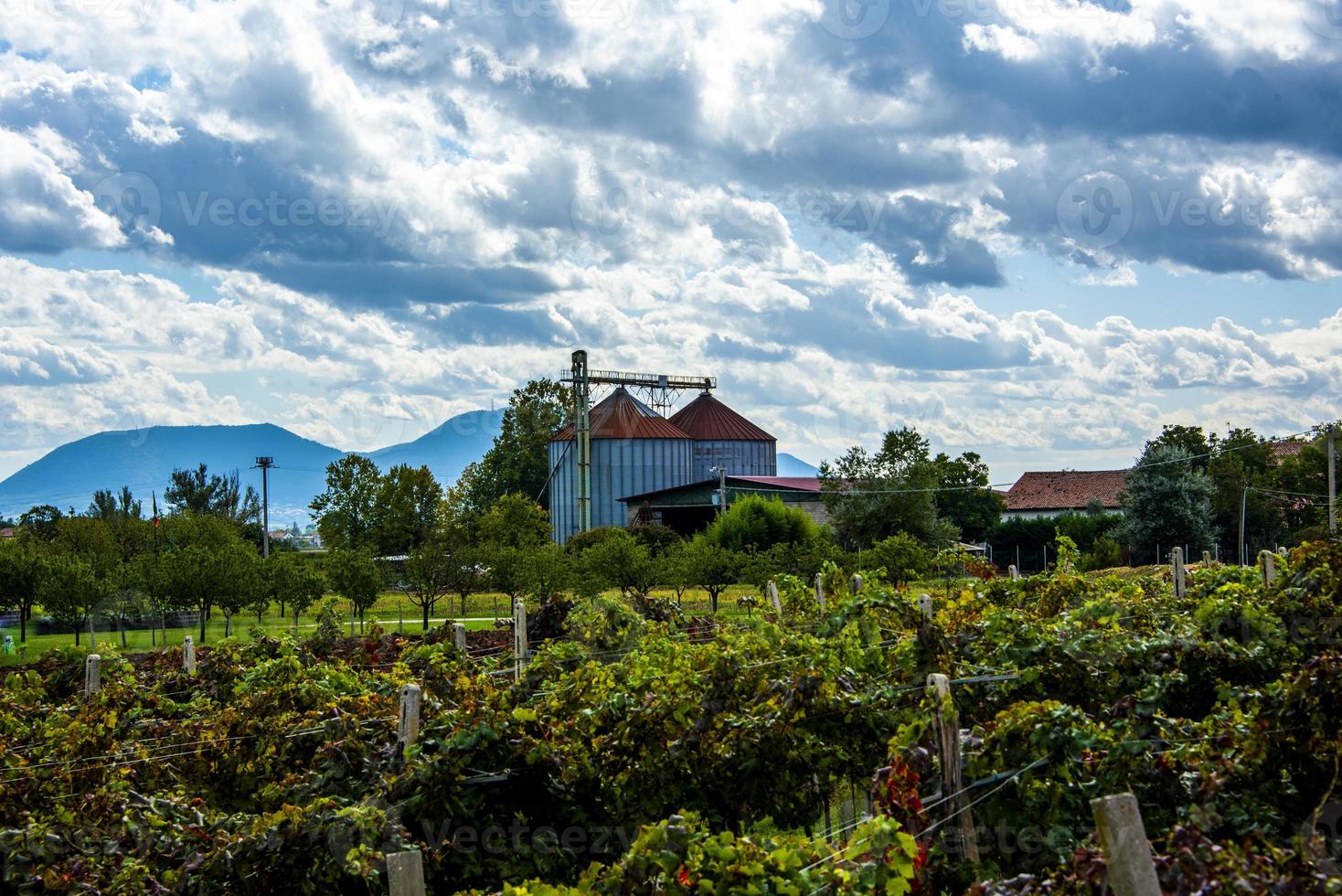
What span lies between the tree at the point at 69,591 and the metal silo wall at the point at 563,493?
3837 centimetres

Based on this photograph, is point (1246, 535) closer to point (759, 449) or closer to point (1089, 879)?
point (759, 449)

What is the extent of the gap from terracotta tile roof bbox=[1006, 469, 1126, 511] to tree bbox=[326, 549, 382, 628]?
53.0 metres

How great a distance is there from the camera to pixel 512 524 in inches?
2272

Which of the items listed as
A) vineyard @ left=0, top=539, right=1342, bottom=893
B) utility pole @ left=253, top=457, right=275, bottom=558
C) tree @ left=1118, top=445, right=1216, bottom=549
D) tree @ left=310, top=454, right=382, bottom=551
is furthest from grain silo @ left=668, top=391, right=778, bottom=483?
vineyard @ left=0, top=539, right=1342, bottom=893

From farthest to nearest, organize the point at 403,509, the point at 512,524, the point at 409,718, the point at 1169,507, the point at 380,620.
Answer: the point at 403,509, the point at 512,524, the point at 1169,507, the point at 380,620, the point at 409,718

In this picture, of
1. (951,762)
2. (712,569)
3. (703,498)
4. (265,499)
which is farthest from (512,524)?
(951,762)

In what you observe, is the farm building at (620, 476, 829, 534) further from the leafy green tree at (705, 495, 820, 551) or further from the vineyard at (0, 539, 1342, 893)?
the vineyard at (0, 539, 1342, 893)

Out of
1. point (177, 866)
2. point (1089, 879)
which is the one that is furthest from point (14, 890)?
point (1089, 879)

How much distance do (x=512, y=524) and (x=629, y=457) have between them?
1856 centimetres

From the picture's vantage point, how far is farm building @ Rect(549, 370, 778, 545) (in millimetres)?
74138

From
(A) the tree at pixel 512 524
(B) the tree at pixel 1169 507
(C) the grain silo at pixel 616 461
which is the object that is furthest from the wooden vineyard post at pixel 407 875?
(C) the grain silo at pixel 616 461

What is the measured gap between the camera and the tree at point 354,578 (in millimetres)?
37750

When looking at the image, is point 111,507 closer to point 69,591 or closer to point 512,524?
point 512,524

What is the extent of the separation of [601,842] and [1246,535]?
54.4m
